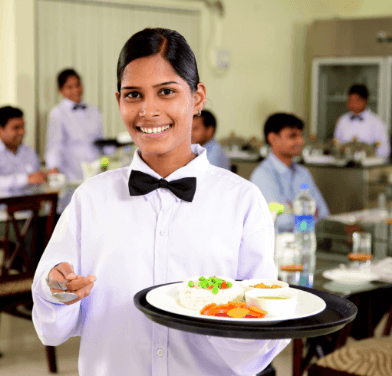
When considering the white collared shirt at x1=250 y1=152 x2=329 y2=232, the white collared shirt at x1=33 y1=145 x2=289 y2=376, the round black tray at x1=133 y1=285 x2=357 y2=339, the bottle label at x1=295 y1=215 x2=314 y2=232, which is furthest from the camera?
the white collared shirt at x1=250 y1=152 x2=329 y2=232

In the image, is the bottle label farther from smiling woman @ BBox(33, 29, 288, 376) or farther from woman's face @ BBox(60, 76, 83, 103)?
woman's face @ BBox(60, 76, 83, 103)

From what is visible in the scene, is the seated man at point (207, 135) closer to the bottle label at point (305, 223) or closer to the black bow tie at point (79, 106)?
the black bow tie at point (79, 106)

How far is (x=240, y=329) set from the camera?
875 millimetres

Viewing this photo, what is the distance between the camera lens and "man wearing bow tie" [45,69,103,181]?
4.97m

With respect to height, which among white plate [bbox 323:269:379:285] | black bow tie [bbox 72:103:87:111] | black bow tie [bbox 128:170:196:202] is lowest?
white plate [bbox 323:269:379:285]

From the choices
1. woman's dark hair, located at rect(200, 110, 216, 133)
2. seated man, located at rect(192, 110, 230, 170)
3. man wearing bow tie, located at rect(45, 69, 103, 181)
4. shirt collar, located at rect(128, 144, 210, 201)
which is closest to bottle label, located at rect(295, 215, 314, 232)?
shirt collar, located at rect(128, 144, 210, 201)

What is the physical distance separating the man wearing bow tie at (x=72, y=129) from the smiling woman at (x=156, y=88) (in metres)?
3.85

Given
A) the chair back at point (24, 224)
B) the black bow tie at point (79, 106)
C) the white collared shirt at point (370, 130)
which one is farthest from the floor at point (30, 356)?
the white collared shirt at point (370, 130)

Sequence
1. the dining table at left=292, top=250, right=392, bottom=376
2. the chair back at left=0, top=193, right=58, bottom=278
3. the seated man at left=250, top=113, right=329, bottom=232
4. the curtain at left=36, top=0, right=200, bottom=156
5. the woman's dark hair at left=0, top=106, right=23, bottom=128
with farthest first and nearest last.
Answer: the curtain at left=36, top=0, right=200, bottom=156
the woman's dark hair at left=0, top=106, right=23, bottom=128
the seated man at left=250, top=113, right=329, bottom=232
the chair back at left=0, top=193, right=58, bottom=278
the dining table at left=292, top=250, right=392, bottom=376

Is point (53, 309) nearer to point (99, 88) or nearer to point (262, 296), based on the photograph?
point (262, 296)

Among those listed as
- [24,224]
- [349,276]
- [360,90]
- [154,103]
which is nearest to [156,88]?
[154,103]

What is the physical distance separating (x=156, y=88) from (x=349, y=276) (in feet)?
4.24

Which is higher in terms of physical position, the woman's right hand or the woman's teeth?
the woman's teeth

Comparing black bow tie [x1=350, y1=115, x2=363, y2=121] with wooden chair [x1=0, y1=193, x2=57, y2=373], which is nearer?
wooden chair [x1=0, y1=193, x2=57, y2=373]
